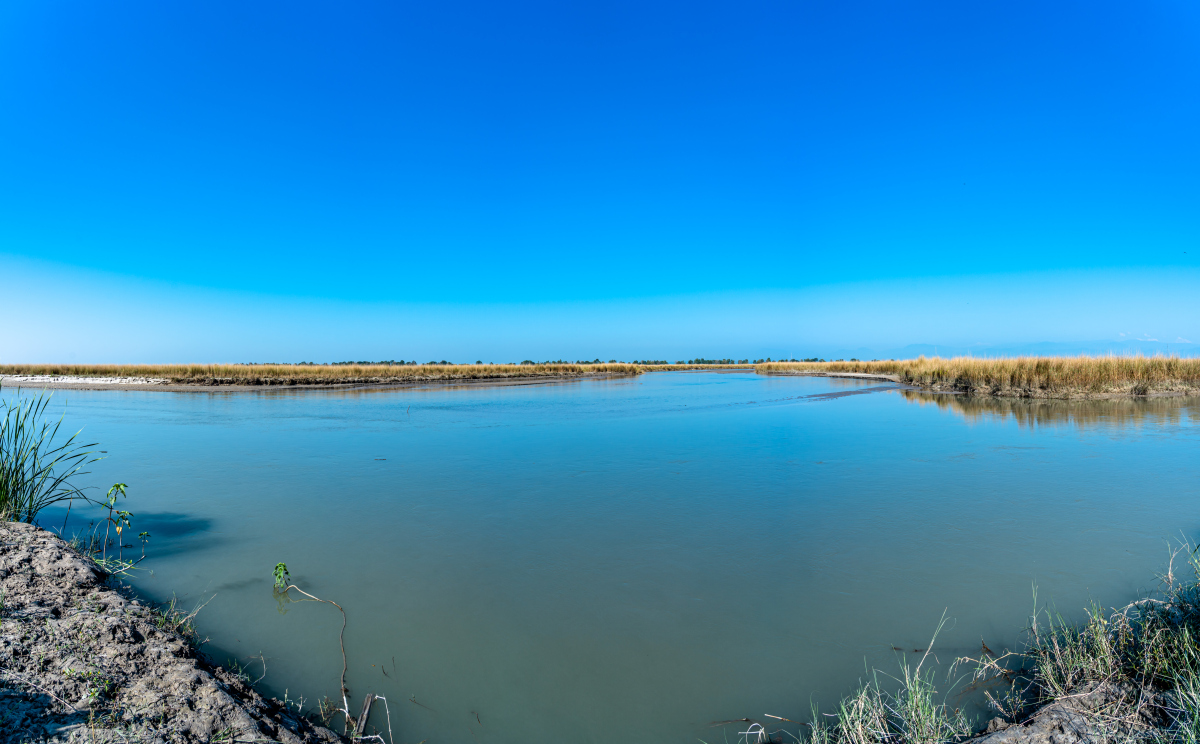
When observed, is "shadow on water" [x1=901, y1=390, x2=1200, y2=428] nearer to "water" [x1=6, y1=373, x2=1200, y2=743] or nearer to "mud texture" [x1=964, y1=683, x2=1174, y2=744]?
"water" [x1=6, y1=373, x2=1200, y2=743]

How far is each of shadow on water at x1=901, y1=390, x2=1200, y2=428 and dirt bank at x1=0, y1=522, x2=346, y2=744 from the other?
13.0 metres

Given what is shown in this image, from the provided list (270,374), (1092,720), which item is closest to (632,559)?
(1092,720)

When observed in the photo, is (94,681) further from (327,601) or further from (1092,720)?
(1092,720)

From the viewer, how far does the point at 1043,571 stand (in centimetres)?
380

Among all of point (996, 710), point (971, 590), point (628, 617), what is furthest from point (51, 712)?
point (971, 590)

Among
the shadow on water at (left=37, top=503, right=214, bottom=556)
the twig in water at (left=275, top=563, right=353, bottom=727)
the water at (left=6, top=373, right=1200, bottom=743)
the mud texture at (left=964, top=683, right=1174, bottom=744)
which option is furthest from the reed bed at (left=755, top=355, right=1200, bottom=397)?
the shadow on water at (left=37, top=503, right=214, bottom=556)

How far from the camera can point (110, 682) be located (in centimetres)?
229

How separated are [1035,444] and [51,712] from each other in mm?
11043

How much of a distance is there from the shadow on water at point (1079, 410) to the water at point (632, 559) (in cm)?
257

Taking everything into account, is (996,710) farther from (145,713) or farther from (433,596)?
(145,713)

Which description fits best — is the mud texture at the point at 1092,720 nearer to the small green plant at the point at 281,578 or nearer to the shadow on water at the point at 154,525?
the small green plant at the point at 281,578

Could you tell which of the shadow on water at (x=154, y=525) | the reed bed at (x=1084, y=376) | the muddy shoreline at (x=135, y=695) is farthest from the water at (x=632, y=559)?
the reed bed at (x=1084, y=376)

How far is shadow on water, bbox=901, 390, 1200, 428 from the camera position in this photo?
11266 millimetres

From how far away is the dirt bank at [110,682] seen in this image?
2014 millimetres
